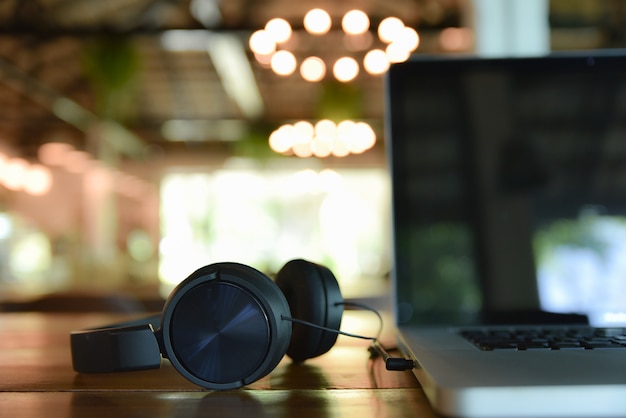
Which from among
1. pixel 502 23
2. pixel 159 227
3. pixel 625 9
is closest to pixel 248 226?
pixel 159 227

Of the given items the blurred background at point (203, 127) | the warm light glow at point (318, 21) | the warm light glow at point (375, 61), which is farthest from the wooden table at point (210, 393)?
the warm light glow at point (375, 61)

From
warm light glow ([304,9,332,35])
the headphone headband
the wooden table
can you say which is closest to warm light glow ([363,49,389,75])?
warm light glow ([304,9,332,35])

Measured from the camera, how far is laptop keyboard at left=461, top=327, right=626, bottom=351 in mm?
667

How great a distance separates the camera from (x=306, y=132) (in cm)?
1035

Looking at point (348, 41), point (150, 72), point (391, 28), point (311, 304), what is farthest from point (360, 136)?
point (311, 304)

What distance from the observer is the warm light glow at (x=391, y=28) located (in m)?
6.06

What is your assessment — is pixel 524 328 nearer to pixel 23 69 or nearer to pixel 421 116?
A: pixel 421 116

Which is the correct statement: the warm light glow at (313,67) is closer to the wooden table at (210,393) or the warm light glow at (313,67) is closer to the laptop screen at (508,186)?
the laptop screen at (508,186)

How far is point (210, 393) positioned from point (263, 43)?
5.68 meters

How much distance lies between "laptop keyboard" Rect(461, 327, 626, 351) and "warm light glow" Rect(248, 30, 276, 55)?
5.43 metres

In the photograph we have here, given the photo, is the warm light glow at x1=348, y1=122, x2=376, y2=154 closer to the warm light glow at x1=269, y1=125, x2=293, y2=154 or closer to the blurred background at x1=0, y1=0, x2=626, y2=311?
the blurred background at x1=0, y1=0, x2=626, y2=311

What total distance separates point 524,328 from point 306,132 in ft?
31.4

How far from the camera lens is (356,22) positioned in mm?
5664

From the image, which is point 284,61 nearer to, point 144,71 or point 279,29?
point 279,29
